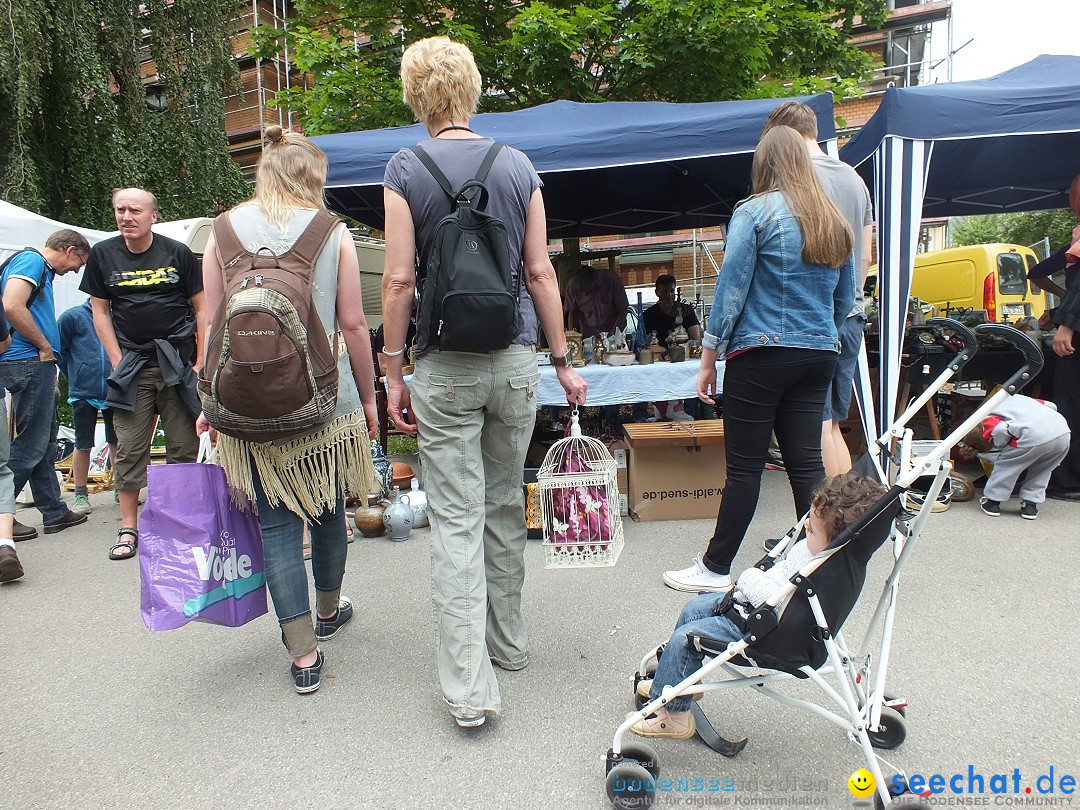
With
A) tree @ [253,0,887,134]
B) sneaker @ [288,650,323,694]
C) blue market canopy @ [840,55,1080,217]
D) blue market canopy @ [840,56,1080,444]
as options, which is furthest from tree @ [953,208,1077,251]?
sneaker @ [288,650,323,694]

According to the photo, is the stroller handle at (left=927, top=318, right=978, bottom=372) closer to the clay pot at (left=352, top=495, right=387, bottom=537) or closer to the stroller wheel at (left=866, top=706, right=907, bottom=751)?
the stroller wheel at (left=866, top=706, right=907, bottom=751)

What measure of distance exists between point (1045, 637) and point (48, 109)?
561 inches

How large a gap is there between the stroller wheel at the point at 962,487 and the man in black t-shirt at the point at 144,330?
4573 millimetres

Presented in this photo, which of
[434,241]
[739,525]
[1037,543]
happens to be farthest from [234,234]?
[1037,543]

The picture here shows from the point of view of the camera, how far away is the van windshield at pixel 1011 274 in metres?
10.7

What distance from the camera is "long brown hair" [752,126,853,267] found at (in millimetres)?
2643

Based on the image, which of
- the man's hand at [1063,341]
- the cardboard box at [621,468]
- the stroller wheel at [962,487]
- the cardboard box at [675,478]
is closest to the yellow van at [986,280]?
the man's hand at [1063,341]

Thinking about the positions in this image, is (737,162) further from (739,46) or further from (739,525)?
(739,525)

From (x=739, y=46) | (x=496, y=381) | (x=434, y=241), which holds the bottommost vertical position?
(x=496, y=381)

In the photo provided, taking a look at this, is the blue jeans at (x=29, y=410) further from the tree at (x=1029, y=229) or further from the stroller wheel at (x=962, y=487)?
the tree at (x=1029, y=229)

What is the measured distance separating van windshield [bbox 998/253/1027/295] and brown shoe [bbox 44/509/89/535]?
39.5ft

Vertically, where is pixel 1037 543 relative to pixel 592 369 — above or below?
below

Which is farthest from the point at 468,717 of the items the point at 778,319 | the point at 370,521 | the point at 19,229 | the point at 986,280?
the point at 986,280

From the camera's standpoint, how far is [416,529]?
434 centimetres
